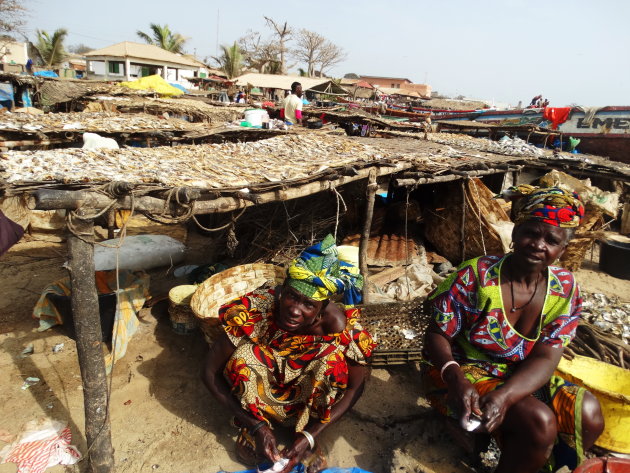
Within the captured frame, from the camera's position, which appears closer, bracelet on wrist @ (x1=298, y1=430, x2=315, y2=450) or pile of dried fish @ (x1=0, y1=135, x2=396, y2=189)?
bracelet on wrist @ (x1=298, y1=430, x2=315, y2=450)

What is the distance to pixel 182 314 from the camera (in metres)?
4.17

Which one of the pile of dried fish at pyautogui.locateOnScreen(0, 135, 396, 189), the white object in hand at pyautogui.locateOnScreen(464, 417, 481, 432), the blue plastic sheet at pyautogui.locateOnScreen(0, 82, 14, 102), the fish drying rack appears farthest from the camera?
the blue plastic sheet at pyautogui.locateOnScreen(0, 82, 14, 102)

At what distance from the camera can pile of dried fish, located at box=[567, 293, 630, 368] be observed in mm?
3779

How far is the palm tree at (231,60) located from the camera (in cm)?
3161

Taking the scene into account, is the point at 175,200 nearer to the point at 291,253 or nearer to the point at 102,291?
the point at 102,291

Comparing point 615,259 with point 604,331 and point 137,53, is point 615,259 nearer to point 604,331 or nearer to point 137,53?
point 604,331

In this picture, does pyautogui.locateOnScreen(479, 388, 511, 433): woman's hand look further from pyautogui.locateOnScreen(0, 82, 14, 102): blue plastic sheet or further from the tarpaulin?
pyautogui.locateOnScreen(0, 82, 14, 102): blue plastic sheet

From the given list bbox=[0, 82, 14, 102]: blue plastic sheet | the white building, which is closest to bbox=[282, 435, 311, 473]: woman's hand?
bbox=[0, 82, 14, 102]: blue plastic sheet

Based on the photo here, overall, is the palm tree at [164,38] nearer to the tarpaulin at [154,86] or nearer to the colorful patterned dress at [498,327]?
the tarpaulin at [154,86]

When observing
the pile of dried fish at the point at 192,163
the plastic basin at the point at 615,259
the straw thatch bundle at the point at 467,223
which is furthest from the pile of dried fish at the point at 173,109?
the plastic basin at the point at 615,259

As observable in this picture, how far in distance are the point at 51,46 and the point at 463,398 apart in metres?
36.9

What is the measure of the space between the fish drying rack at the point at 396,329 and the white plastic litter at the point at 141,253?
3070mm

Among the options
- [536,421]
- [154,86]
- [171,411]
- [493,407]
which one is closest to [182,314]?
[171,411]

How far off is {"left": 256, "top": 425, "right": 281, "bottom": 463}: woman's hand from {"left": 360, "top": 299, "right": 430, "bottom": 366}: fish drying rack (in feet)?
4.39
